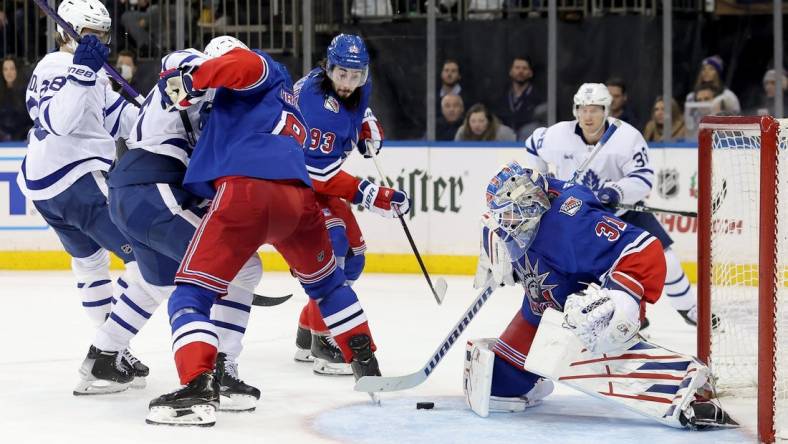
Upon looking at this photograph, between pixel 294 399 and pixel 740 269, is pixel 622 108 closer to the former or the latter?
pixel 740 269

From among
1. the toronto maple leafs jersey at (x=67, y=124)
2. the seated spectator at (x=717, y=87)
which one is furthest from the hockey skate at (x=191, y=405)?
the seated spectator at (x=717, y=87)

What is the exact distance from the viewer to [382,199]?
4418mm

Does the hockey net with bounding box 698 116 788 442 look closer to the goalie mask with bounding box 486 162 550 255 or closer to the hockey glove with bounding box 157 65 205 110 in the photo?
the goalie mask with bounding box 486 162 550 255

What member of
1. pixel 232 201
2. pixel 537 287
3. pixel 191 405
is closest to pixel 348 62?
pixel 232 201

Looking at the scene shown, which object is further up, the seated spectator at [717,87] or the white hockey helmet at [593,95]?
the seated spectator at [717,87]

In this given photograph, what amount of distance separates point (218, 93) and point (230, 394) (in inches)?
32.9

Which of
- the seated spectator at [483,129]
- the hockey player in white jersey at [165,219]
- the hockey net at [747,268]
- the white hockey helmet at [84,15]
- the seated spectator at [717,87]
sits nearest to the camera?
the hockey net at [747,268]

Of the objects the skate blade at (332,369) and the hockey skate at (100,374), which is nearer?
the hockey skate at (100,374)

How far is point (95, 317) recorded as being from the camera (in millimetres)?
4359

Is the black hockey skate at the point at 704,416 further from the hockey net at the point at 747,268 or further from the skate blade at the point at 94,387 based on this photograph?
the skate blade at the point at 94,387

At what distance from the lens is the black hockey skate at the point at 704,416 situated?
3430 millimetres

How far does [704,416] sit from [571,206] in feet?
2.08

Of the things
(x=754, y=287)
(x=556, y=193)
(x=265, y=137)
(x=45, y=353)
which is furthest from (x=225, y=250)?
(x=754, y=287)

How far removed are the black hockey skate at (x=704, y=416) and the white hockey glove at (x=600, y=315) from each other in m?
0.29
